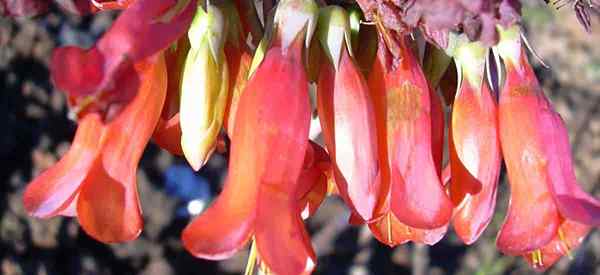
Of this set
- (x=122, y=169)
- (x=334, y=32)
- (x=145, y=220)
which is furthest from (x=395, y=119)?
(x=145, y=220)

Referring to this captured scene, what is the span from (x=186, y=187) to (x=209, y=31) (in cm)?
218

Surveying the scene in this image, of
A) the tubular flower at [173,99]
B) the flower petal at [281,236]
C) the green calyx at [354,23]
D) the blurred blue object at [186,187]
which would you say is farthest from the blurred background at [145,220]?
the flower petal at [281,236]

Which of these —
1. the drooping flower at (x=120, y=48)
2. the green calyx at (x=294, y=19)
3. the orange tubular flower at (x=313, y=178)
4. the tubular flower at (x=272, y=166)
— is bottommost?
the orange tubular flower at (x=313, y=178)

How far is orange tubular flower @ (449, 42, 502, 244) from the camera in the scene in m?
1.34

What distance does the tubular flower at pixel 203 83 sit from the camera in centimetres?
129

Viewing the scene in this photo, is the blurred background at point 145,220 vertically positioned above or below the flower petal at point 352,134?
below

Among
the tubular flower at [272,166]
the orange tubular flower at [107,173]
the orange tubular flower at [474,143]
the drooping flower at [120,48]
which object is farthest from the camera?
the orange tubular flower at [474,143]

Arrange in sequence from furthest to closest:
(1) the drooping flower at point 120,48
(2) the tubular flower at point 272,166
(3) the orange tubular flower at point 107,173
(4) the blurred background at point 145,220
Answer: (4) the blurred background at point 145,220, (3) the orange tubular flower at point 107,173, (2) the tubular flower at point 272,166, (1) the drooping flower at point 120,48

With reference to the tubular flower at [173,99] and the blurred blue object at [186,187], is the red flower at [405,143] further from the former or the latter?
the blurred blue object at [186,187]

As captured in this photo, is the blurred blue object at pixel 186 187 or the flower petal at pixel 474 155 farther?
the blurred blue object at pixel 186 187

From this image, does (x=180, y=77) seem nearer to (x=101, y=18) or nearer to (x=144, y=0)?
(x=144, y=0)

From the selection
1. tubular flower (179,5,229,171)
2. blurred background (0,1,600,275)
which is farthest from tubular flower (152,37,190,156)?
blurred background (0,1,600,275)

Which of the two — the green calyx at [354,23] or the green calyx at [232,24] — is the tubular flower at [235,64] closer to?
the green calyx at [232,24]

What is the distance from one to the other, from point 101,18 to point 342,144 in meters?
2.66
